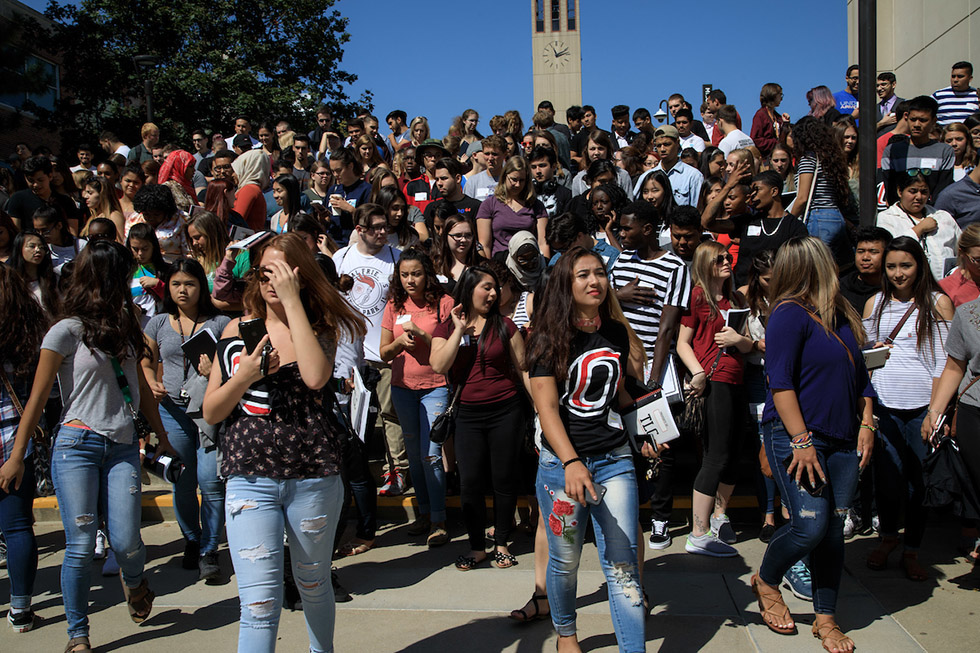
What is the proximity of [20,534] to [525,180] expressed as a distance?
16.2 ft

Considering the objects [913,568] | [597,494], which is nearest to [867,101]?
[913,568]

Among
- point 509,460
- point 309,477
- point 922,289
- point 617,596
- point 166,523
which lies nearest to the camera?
point 309,477

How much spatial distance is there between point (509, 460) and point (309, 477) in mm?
2230

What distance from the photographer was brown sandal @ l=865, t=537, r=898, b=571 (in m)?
4.83

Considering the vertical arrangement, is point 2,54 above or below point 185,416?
above

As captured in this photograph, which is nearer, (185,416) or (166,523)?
(185,416)

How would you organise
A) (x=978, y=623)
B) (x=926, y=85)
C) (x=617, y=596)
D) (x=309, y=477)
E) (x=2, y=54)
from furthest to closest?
(x=2, y=54) → (x=926, y=85) → (x=978, y=623) → (x=617, y=596) → (x=309, y=477)

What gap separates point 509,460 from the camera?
200 inches

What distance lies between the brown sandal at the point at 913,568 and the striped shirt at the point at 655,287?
1975mm

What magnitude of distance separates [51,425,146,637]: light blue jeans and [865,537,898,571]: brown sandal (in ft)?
14.1

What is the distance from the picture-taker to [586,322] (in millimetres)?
3562

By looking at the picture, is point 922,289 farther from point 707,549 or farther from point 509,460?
point 509,460

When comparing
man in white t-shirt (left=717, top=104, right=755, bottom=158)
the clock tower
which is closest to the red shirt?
man in white t-shirt (left=717, top=104, right=755, bottom=158)

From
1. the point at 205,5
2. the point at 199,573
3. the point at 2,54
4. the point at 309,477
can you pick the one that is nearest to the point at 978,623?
the point at 309,477
